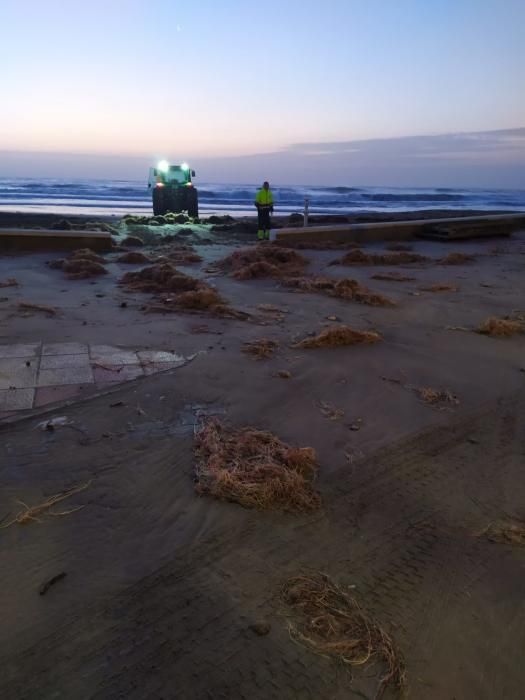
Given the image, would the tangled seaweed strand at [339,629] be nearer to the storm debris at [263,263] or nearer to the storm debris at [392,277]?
the storm debris at [263,263]

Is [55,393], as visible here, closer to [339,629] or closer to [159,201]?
[339,629]

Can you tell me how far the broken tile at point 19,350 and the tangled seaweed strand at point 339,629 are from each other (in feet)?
12.3

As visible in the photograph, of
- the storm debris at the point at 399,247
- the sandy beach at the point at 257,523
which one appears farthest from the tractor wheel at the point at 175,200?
the sandy beach at the point at 257,523

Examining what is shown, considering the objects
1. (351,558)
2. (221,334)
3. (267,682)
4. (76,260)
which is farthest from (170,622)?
(76,260)

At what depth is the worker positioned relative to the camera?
14.3m

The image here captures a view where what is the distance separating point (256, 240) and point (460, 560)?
43.5 ft

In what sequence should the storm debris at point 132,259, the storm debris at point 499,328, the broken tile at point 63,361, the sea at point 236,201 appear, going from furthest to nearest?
1. the sea at point 236,201
2. the storm debris at point 132,259
3. the storm debris at point 499,328
4. the broken tile at point 63,361

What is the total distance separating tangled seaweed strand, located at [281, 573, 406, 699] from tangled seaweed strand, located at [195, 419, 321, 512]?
1.93 feet

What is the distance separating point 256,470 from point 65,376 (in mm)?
2311

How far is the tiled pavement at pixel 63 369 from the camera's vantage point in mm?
4152

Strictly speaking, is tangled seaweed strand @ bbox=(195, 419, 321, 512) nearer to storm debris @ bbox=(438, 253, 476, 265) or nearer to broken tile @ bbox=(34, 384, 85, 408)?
broken tile @ bbox=(34, 384, 85, 408)

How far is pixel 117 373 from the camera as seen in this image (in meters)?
4.68

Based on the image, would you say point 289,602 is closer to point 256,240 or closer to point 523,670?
point 523,670

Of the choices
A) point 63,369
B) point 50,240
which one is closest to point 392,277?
point 63,369
